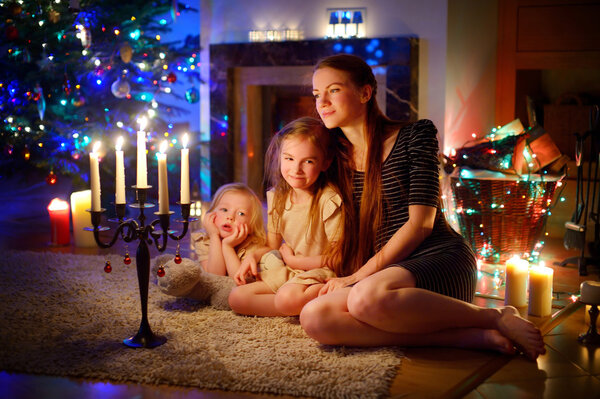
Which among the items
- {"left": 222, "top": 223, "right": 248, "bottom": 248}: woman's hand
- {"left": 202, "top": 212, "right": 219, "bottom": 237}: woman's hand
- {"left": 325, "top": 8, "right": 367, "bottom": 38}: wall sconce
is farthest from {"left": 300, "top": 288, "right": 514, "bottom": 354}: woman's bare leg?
{"left": 325, "top": 8, "right": 367, "bottom": 38}: wall sconce

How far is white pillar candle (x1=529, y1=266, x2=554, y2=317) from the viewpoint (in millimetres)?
2346

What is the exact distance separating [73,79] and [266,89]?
165 centimetres

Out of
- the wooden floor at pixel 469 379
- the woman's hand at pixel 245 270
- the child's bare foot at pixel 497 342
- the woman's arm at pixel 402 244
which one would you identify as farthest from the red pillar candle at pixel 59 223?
the child's bare foot at pixel 497 342

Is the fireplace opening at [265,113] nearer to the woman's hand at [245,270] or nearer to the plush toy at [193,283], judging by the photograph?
the plush toy at [193,283]

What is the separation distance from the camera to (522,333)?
191cm

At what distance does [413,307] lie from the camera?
1852 mm

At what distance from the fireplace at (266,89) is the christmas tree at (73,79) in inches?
26.2

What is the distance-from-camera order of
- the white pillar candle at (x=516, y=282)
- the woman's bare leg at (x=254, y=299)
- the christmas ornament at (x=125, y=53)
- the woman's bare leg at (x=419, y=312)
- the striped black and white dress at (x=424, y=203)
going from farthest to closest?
the christmas ornament at (x=125, y=53)
the white pillar candle at (x=516, y=282)
the woman's bare leg at (x=254, y=299)
the striped black and white dress at (x=424, y=203)
the woman's bare leg at (x=419, y=312)

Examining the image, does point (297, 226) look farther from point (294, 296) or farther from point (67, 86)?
point (67, 86)

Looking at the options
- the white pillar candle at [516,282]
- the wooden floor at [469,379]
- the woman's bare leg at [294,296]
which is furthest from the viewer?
the white pillar candle at [516,282]

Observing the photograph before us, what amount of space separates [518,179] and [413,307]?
4.62ft

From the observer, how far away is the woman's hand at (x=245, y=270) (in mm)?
2283

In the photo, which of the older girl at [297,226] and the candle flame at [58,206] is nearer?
the older girl at [297,226]

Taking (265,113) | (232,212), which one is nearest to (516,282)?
(232,212)
